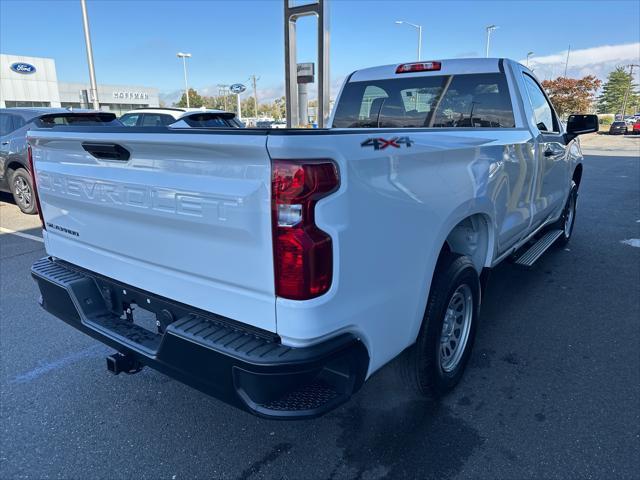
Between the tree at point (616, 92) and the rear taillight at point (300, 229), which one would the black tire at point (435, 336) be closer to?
the rear taillight at point (300, 229)

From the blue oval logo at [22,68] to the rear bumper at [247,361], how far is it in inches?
1845

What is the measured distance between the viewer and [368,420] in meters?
2.70

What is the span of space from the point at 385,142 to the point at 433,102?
8.29 ft

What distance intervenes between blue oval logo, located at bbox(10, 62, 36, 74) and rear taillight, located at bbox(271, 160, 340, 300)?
47524mm

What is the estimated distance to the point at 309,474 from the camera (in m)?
2.31

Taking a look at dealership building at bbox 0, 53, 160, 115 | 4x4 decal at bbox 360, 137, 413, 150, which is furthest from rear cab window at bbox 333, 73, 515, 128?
dealership building at bbox 0, 53, 160, 115

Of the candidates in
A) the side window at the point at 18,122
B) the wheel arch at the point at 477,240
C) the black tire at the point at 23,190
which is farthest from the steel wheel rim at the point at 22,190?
the wheel arch at the point at 477,240

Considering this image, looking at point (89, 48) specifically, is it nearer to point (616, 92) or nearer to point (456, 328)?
point (456, 328)

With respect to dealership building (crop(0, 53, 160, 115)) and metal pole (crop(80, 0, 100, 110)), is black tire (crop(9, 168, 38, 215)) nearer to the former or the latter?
metal pole (crop(80, 0, 100, 110))

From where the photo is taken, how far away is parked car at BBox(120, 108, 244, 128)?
1022 centimetres

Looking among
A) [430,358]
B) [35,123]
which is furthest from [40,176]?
[35,123]

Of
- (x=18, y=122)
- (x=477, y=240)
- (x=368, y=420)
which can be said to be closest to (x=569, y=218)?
(x=477, y=240)

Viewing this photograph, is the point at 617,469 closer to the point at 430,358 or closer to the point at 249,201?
the point at 430,358

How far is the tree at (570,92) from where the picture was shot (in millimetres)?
44500
